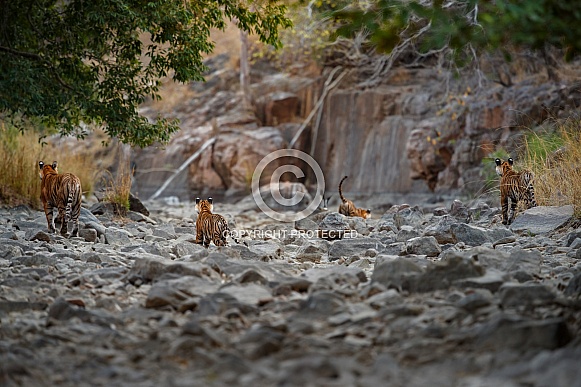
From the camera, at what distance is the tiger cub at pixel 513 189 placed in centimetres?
842

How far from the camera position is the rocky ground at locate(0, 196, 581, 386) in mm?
2621

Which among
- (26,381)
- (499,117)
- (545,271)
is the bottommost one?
(26,381)

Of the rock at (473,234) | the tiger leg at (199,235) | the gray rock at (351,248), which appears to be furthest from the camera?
the tiger leg at (199,235)

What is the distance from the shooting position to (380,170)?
63.3 ft

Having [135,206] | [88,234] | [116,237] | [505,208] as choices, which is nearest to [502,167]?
[505,208]

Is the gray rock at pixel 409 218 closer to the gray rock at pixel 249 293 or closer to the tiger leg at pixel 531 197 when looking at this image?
the tiger leg at pixel 531 197

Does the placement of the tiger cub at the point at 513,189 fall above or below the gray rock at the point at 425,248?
above

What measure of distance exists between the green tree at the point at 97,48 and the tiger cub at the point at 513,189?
11.9 feet

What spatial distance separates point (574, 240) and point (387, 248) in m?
1.81

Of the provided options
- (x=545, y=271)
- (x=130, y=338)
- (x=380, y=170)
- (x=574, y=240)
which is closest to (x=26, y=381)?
(x=130, y=338)

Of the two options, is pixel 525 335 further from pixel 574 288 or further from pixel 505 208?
pixel 505 208

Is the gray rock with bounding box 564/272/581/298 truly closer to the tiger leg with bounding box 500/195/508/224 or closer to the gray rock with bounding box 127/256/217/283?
the gray rock with bounding box 127/256/217/283

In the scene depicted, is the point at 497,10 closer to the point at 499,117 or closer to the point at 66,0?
the point at 66,0

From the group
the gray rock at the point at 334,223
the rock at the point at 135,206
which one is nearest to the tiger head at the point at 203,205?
the gray rock at the point at 334,223
